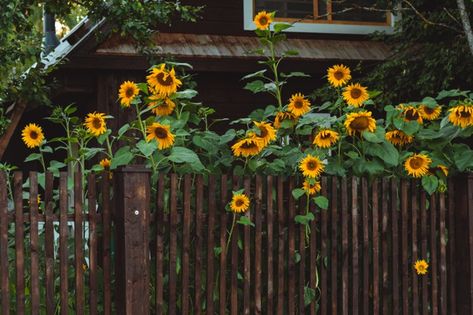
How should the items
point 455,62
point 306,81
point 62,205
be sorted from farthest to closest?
point 306,81
point 455,62
point 62,205

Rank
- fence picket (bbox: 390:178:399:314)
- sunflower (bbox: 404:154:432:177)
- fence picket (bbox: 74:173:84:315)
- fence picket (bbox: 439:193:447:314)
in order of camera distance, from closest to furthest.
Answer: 1. fence picket (bbox: 74:173:84:315)
2. sunflower (bbox: 404:154:432:177)
3. fence picket (bbox: 390:178:399:314)
4. fence picket (bbox: 439:193:447:314)

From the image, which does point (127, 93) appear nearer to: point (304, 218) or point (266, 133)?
point (266, 133)

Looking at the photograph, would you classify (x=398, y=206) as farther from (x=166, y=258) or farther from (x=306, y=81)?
(x=306, y=81)

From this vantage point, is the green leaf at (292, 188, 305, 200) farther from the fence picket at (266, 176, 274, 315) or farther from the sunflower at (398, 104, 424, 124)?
the sunflower at (398, 104, 424, 124)

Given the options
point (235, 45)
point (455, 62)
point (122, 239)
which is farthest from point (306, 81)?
point (122, 239)

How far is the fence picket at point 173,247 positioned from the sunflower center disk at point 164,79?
0.51 m

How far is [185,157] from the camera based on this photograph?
4613mm

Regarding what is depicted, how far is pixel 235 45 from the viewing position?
12.6m

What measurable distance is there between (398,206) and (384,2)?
5929 mm

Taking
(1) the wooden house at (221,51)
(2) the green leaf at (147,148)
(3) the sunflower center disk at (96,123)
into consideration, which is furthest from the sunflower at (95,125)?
(1) the wooden house at (221,51)

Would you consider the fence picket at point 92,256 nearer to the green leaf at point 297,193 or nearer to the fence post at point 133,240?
the fence post at point 133,240

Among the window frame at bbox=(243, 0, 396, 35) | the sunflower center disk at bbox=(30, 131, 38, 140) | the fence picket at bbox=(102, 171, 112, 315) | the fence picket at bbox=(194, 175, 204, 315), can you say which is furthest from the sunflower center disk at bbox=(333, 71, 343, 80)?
the window frame at bbox=(243, 0, 396, 35)

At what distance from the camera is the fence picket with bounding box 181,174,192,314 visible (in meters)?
4.67

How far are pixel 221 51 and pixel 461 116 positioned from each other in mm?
7502
